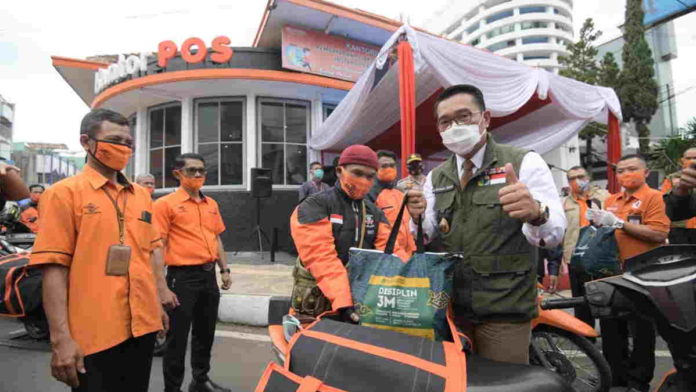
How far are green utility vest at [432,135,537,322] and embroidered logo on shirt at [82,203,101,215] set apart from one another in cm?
151

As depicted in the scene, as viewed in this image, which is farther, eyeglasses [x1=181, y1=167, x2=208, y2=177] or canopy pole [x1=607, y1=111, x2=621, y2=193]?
canopy pole [x1=607, y1=111, x2=621, y2=193]

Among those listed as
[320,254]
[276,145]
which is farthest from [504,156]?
[276,145]

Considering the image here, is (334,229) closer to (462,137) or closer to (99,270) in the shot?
(462,137)

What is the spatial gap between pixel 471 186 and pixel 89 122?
5.72 ft

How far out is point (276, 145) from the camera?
10227 mm

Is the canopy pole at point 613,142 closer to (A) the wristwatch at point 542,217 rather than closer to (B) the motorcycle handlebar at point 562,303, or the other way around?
(B) the motorcycle handlebar at point 562,303

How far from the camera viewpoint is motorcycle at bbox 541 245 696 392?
1332 mm

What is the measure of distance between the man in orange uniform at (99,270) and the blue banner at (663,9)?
30.1 meters

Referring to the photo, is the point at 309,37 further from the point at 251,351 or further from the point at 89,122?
the point at 89,122

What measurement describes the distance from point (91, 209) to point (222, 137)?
854 centimetres

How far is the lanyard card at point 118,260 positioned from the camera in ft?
5.98

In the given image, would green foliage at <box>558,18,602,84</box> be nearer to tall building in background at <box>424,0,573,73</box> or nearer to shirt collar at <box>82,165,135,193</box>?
shirt collar at <box>82,165,135,193</box>

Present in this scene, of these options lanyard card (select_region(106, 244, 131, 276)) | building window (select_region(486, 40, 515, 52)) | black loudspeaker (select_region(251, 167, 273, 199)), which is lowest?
lanyard card (select_region(106, 244, 131, 276))

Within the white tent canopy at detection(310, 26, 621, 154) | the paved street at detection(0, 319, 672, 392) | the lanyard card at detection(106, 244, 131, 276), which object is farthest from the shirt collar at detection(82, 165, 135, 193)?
the white tent canopy at detection(310, 26, 621, 154)
